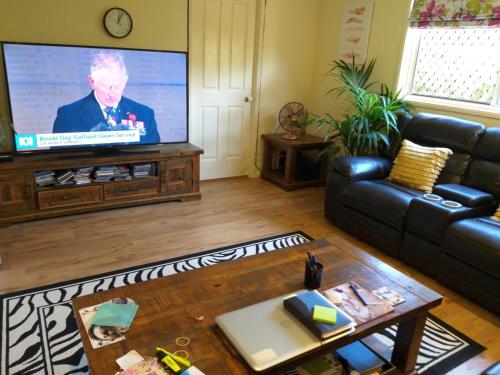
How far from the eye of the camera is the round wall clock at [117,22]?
11.6ft

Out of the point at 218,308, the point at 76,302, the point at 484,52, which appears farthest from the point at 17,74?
the point at 484,52

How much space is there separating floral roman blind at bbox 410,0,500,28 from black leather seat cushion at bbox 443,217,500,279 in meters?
1.61

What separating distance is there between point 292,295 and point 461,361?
1060mm

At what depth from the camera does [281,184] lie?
4406 mm

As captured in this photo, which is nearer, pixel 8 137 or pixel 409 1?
pixel 8 137

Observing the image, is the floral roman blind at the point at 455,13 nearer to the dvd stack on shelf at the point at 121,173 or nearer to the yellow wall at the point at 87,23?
the yellow wall at the point at 87,23

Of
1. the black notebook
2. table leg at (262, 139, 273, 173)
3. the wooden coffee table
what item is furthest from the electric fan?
the black notebook

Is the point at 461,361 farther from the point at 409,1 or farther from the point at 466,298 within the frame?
the point at 409,1

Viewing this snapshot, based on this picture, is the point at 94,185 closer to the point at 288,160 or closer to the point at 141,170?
the point at 141,170

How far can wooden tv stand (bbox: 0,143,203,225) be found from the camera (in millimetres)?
3105

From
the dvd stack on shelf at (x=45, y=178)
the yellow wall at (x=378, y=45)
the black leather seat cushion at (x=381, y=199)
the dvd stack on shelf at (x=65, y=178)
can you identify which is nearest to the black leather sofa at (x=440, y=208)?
the black leather seat cushion at (x=381, y=199)

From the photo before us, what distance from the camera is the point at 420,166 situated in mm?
3119

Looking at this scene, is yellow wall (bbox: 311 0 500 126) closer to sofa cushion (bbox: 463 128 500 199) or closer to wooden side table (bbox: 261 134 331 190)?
sofa cushion (bbox: 463 128 500 199)

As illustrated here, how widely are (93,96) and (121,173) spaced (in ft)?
2.25
